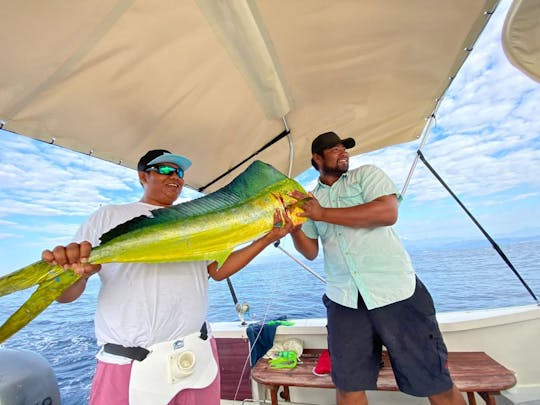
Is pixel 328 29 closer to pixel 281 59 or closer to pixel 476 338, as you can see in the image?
pixel 281 59

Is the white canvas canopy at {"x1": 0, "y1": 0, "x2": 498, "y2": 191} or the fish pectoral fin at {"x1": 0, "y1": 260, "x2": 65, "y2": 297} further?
the white canvas canopy at {"x1": 0, "y1": 0, "x2": 498, "y2": 191}

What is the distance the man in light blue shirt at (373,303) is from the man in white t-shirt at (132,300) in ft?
1.76

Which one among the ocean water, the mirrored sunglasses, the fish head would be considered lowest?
the ocean water

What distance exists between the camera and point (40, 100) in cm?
140

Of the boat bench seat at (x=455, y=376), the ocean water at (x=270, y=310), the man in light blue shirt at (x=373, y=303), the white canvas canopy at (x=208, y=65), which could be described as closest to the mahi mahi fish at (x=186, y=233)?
the man in light blue shirt at (x=373, y=303)

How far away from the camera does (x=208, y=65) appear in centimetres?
160

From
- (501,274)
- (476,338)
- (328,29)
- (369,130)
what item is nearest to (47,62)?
(328,29)

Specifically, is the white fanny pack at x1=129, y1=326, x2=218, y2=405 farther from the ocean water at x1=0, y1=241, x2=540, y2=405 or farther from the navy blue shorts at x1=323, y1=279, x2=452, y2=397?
the ocean water at x1=0, y1=241, x2=540, y2=405

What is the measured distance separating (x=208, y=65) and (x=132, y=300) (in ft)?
4.24

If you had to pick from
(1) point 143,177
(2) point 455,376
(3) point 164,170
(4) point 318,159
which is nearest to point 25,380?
(1) point 143,177

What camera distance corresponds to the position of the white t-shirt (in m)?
1.22

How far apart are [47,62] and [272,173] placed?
113 cm

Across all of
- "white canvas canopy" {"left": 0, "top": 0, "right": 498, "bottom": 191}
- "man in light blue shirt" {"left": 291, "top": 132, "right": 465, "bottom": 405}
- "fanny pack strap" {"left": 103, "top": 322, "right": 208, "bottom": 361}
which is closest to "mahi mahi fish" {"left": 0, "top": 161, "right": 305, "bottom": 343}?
"man in light blue shirt" {"left": 291, "top": 132, "right": 465, "bottom": 405}

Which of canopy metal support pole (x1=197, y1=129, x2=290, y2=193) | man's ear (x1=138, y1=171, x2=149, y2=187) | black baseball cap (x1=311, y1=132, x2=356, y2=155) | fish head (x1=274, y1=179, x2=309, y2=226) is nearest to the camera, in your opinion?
fish head (x1=274, y1=179, x2=309, y2=226)
